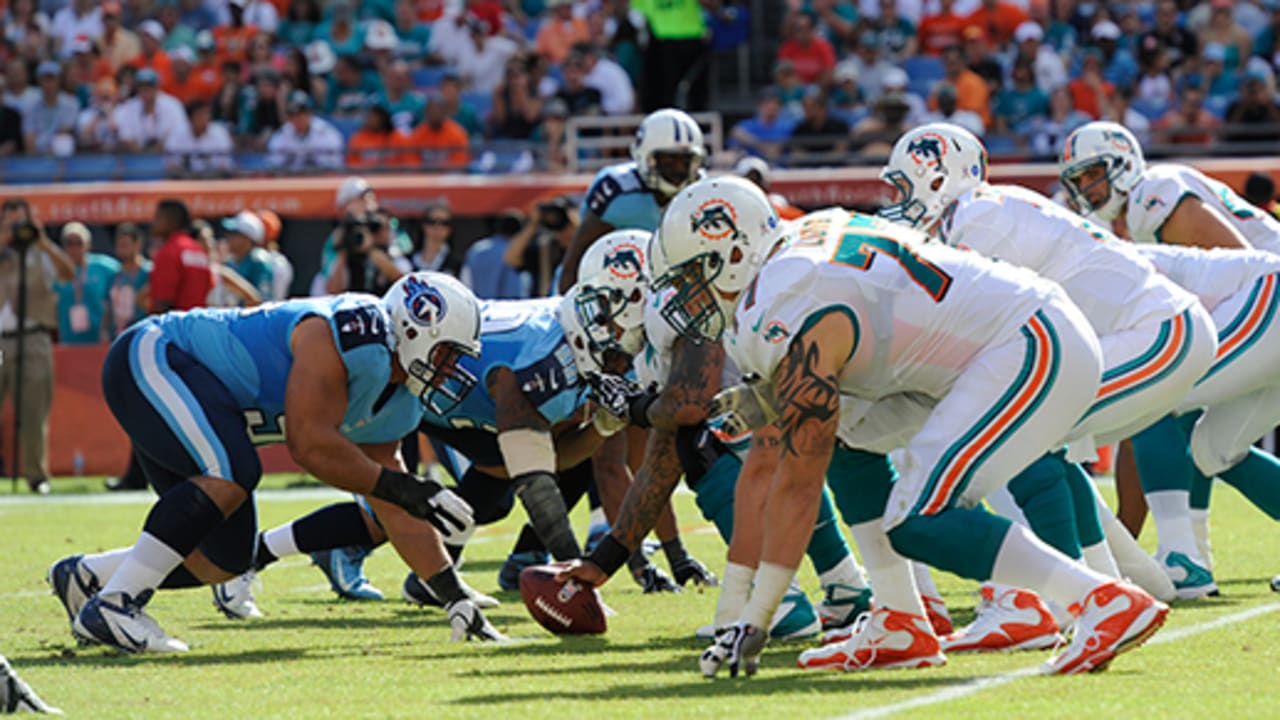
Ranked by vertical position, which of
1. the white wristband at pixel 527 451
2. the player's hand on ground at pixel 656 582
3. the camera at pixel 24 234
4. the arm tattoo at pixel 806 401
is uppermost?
the arm tattoo at pixel 806 401

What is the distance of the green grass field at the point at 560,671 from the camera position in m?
5.21

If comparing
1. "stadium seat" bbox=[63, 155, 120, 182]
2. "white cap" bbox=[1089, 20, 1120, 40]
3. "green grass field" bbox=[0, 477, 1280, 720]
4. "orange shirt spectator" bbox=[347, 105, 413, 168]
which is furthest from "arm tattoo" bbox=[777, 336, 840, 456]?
"white cap" bbox=[1089, 20, 1120, 40]

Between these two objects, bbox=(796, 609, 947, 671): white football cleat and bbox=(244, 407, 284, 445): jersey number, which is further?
bbox=(244, 407, 284, 445): jersey number

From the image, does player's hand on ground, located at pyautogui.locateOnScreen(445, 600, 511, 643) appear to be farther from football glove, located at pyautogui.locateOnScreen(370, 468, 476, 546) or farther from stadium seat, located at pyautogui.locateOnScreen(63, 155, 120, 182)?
stadium seat, located at pyautogui.locateOnScreen(63, 155, 120, 182)

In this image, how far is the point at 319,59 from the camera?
20.6m

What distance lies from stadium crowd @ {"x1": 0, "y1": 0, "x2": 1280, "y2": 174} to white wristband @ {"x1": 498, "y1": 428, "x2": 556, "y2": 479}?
9.40m

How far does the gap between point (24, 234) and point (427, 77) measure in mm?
6256

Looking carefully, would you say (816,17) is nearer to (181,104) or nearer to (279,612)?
(181,104)

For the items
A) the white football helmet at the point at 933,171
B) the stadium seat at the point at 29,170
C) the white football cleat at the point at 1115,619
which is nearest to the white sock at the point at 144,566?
the white football helmet at the point at 933,171

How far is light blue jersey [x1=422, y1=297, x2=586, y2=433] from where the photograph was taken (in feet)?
25.8

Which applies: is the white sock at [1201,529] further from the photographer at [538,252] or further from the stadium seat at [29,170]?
the stadium seat at [29,170]

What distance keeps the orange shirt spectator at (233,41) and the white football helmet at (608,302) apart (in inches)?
544

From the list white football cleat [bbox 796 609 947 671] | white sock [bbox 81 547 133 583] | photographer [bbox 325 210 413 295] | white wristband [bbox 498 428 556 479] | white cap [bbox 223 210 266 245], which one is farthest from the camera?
white cap [bbox 223 210 266 245]

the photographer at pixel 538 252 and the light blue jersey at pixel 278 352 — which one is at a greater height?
the light blue jersey at pixel 278 352
